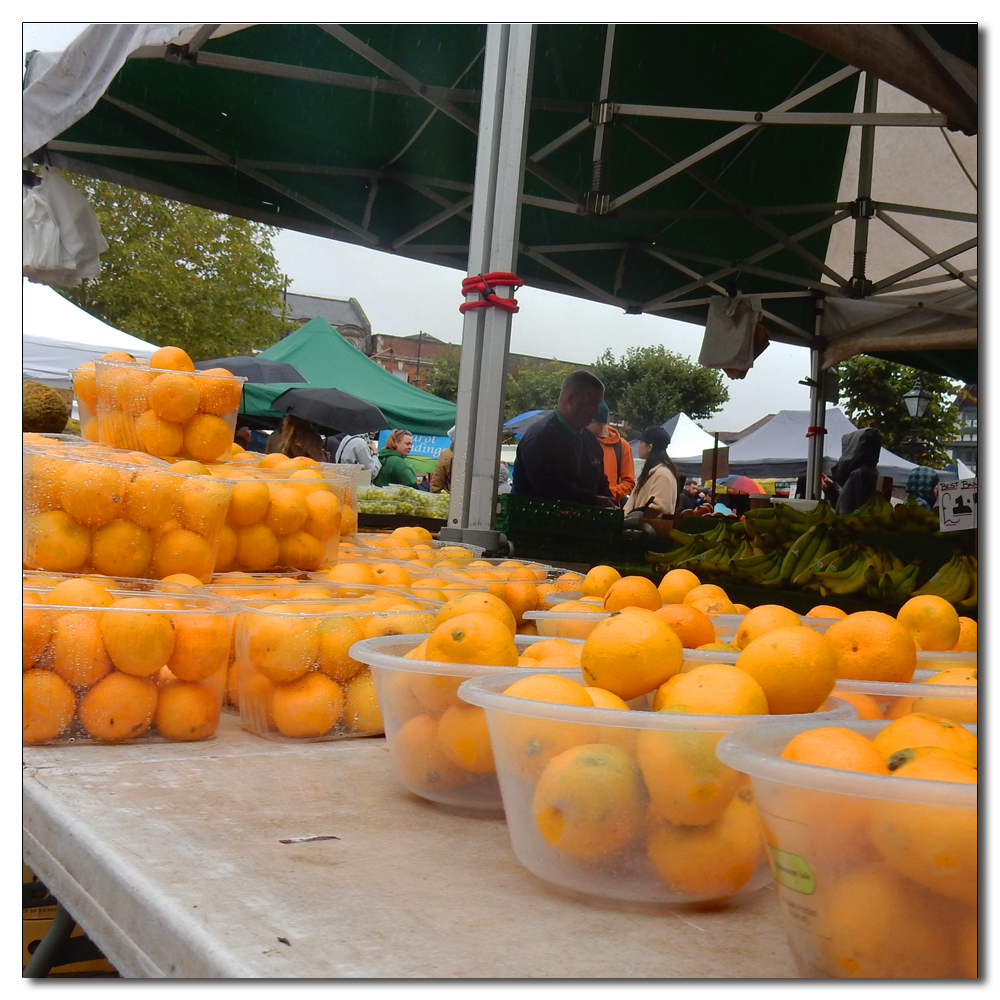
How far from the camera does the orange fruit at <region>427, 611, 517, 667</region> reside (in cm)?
99

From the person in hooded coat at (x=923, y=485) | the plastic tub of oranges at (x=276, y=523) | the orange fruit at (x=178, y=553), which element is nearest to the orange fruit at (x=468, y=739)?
the orange fruit at (x=178, y=553)

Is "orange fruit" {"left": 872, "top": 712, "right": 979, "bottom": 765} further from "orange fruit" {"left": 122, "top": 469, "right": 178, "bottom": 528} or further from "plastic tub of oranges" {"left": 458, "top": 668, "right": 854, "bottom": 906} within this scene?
"orange fruit" {"left": 122, "top": 469, "right": 178, "bottom": 528}

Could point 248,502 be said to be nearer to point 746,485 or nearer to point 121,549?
point 121,549

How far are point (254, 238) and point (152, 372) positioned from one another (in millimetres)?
9032

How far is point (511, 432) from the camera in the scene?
405 inches

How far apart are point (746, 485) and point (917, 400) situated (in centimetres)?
1215

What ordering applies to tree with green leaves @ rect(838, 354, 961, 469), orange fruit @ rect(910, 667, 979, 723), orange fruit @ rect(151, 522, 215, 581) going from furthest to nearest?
tree with green leaves @ rect(838, 354, 961, 469), orange fruit @ rect(151, 522, 215, 581), orange fruit @ rect(910, 667, 979, 723)

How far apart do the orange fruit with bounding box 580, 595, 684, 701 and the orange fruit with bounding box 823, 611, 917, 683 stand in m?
0.23

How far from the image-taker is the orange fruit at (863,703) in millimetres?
927

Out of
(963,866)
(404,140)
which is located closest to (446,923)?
(963,866)

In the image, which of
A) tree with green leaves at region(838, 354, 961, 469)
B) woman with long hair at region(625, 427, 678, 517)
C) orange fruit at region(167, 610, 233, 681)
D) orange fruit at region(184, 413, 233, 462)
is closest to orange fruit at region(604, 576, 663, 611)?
orange fruit at region(167, 610, 233, 681)

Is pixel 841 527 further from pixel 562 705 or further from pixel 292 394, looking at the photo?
pixel 292 394

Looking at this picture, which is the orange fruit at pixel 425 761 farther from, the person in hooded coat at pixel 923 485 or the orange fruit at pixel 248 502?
the person in hooded coat at pixel 923 485

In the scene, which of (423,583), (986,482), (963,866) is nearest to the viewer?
(963,866)
